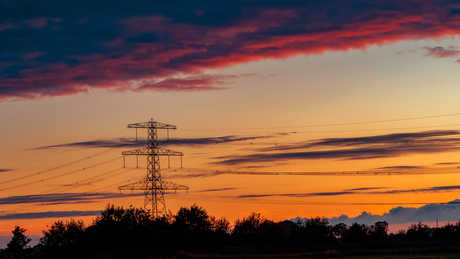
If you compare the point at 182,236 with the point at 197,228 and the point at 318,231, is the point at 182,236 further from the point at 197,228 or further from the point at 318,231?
the point at 318,231

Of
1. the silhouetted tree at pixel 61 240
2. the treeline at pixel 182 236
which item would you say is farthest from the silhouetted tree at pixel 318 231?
the silhouetted tree at pixel 61 240

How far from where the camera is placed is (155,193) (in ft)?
379

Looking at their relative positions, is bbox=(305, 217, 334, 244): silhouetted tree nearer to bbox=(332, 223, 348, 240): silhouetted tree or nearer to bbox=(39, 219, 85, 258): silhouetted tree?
bbox=(332, 223, 348, 240): silhouetted tree

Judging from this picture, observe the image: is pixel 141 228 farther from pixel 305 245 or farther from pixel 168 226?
pixel 305 245

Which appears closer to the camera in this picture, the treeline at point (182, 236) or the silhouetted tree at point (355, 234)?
the treeline at point (182, 236)

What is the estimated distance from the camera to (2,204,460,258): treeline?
449 ft


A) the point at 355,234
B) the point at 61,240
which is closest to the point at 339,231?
the point at 355,234

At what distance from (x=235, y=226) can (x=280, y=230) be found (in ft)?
55.0

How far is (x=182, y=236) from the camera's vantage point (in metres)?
147

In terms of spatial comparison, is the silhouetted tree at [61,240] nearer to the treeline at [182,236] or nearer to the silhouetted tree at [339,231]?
the treeline at [182,236]

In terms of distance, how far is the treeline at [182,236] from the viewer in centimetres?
13700

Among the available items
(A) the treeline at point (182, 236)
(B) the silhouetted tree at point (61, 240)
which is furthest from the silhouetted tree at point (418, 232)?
(B) the silhouetted tree at point (61, 240)

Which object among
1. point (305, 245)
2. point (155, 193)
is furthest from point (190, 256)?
point (305, 245)

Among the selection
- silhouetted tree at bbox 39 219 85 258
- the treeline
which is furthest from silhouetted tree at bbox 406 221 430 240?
silhouetted tree at bbox 39 219 85 258
